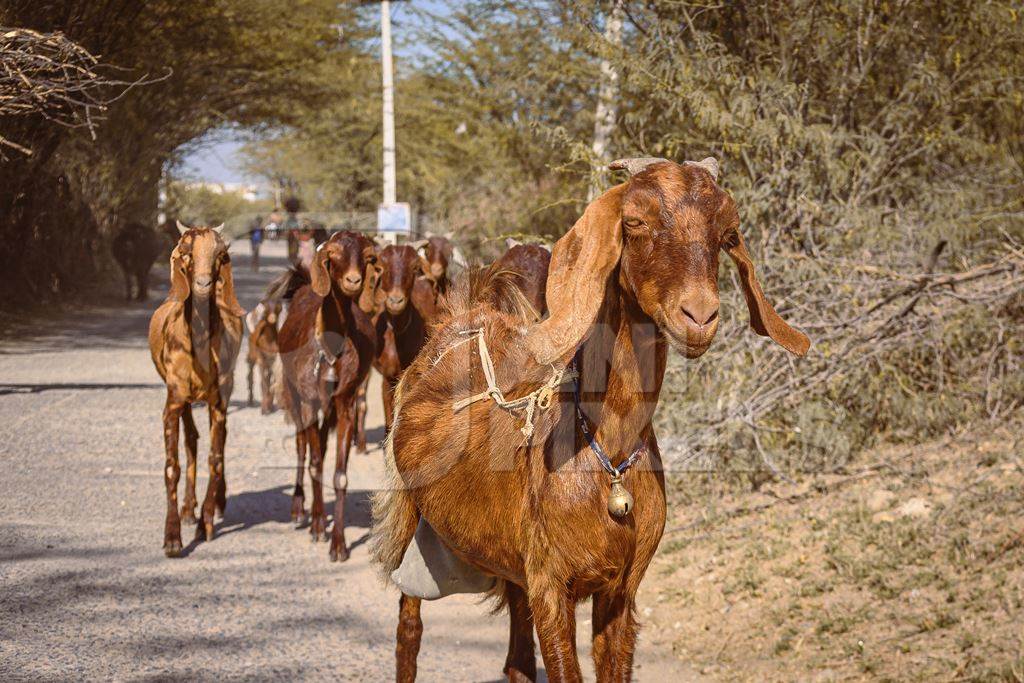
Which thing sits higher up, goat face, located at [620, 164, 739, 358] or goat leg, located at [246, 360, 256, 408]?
goat face, located at [620, 164, 739, 358]

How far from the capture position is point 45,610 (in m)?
6.25

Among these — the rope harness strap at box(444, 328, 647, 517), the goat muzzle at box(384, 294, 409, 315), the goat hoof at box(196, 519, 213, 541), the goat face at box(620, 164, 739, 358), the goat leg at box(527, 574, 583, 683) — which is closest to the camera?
the goat face at box(620, 164, 739, 358)

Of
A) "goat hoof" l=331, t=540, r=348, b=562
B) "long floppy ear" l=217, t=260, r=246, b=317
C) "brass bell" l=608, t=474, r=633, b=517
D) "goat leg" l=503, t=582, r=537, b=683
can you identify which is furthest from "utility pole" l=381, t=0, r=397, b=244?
"brass bell" l=608, t=474, r=633, b=517

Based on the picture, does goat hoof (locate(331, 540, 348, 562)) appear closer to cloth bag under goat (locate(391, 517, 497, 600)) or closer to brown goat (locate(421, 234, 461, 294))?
A: brown goat (locate(421, 234, 461, 294))

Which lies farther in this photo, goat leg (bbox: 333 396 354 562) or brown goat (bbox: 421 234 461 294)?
brown goat (bbox: 421 234 461 294)

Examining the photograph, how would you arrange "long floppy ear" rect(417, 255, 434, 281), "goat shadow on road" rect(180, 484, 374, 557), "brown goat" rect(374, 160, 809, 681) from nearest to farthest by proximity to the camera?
"brown goat" rect(374, 160, 809, 681), "goat shadow on road" rect(180, 484, 374, 557), "long floppy ear" rect(417, 255, 434, 281)

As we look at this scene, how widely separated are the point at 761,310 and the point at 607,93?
24.1 feet

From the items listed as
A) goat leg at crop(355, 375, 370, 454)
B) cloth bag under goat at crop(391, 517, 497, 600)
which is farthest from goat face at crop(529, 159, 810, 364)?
goat leg at crop(355, 375, 370, 454)

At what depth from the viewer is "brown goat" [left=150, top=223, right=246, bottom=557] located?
7676 millimetres

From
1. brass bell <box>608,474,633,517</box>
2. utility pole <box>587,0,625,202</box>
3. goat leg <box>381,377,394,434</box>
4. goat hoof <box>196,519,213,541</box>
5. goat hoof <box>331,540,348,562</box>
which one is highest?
utility pole <box>587,0,625,202</box>

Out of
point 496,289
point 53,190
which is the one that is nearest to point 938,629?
point 496,289

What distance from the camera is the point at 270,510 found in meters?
9.26

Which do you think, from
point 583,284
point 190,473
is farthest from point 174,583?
point 583,284

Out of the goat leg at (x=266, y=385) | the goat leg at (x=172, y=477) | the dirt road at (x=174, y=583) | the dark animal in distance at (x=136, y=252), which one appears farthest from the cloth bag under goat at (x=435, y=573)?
the dark animal in distance at (x=136, y=252)
